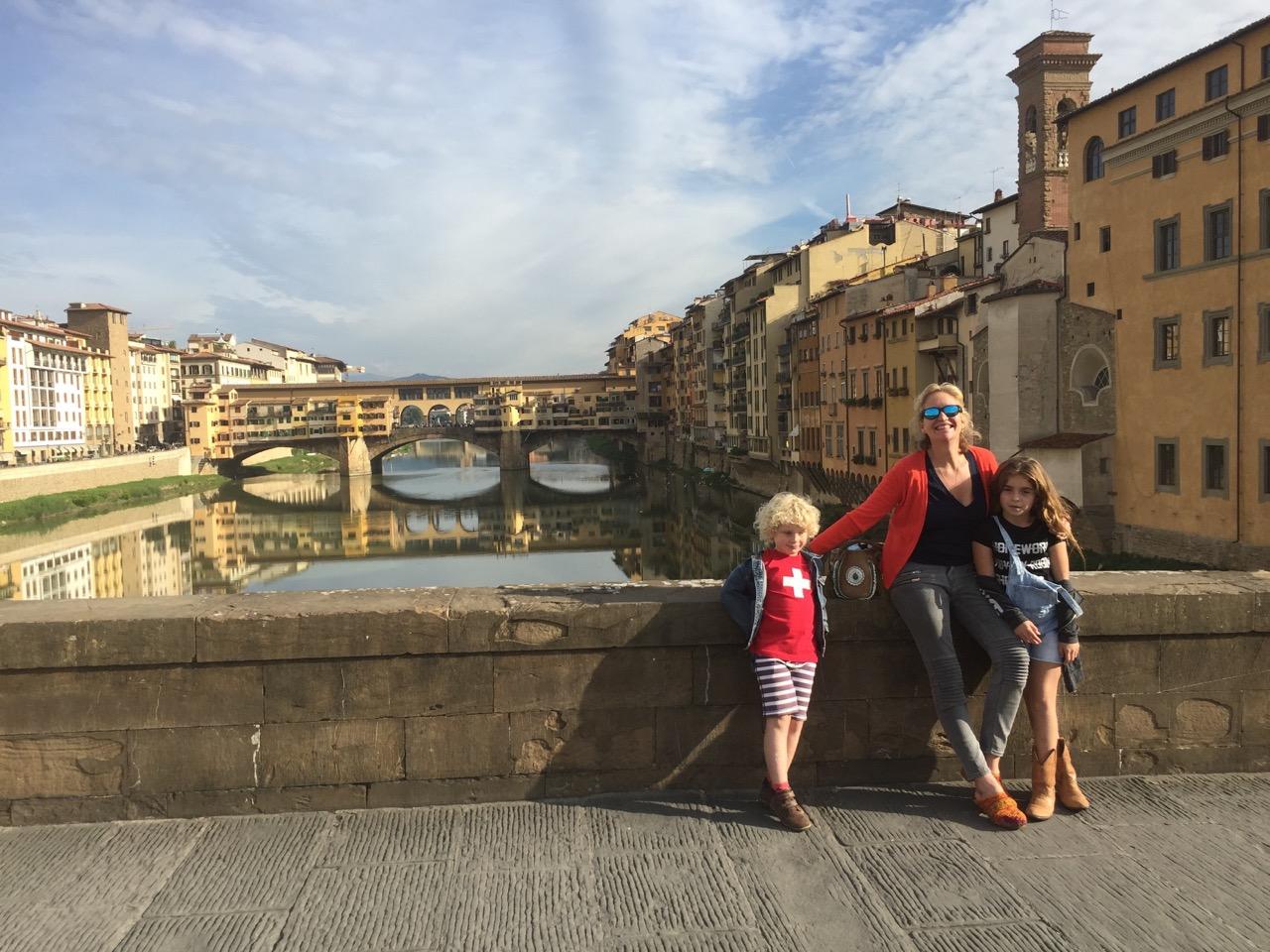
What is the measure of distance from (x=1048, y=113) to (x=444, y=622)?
3902cm

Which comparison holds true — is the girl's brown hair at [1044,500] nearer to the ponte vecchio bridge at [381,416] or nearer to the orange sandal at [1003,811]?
the orange sandal at [1003,811]

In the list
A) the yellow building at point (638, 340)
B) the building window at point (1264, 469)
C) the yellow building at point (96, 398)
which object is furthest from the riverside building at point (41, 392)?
the building window at point (1264, 469)

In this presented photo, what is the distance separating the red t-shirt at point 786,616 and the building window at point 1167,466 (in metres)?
22.1

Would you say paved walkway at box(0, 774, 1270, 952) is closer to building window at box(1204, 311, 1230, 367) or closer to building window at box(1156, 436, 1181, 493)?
building window at box(1204, 311, 1230, 367)

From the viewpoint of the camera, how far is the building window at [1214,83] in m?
20.6

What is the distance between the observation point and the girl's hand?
140 inches

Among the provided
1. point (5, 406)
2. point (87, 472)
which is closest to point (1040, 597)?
point (87, 472)

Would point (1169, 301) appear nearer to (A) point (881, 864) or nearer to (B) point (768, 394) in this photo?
(A) point (881, 864)

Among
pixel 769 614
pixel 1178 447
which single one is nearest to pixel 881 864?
pixel 769 614

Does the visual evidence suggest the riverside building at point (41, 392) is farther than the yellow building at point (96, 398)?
No

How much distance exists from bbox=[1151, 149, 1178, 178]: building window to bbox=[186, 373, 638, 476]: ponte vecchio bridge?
2558 inches

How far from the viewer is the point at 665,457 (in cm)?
8175

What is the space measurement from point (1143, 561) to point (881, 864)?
23.3 m

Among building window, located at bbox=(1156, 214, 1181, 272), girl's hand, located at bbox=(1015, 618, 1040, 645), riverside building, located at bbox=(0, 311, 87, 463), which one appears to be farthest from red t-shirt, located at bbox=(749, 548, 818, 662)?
riverside building, located at bbox=(0, 311, 87, 463)
